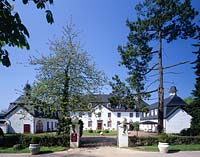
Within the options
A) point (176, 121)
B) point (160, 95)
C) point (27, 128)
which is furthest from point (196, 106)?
point (27, 128)

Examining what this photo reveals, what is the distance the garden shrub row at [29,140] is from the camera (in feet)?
71.8

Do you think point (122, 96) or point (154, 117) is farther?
point (154, 117)

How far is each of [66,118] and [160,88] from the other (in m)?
9.81

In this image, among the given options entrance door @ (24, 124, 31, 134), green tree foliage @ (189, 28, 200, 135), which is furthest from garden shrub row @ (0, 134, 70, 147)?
entrance door @ (24, 124, 31, 134)

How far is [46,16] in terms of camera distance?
12.3 ft

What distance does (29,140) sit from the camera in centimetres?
2189

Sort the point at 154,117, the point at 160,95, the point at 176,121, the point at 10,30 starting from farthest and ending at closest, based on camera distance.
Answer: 1. the point at 154,117
2. the point at 176,121
3. the point at 160,95
4. the point at 10,30

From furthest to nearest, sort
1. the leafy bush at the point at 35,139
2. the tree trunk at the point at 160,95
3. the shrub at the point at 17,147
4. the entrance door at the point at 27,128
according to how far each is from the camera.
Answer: the entrance door at the point at 27,128
the tree trunk at the point at 160,95
the leafy bush at the point at 35,139
the shrub at the point at 17,147

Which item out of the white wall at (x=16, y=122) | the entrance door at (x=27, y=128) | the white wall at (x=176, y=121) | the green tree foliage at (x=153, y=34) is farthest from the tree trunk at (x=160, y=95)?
the entrance door at (x=27, y=128)

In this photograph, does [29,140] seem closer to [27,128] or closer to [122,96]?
[122,96]

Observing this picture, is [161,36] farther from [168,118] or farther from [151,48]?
[168,118]

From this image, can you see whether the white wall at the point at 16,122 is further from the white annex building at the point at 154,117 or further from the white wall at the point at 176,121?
the white wall at the point at 176,121

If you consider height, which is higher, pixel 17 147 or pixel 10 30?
pixel 10 30

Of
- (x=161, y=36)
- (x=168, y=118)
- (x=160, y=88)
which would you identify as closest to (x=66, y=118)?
(x=160, y=88)
